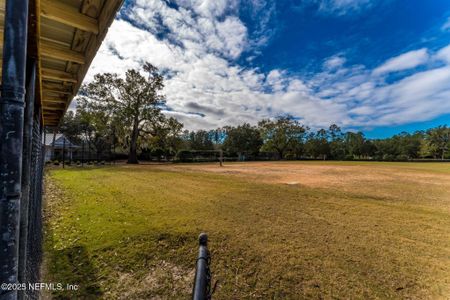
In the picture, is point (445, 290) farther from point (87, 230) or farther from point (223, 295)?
point (87, 230)

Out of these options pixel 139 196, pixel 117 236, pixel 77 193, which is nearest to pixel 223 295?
pixel 117 236

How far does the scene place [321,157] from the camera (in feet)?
198

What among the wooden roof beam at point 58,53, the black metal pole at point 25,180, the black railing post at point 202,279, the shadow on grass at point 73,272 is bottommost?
the shadow on grass at point 73,272

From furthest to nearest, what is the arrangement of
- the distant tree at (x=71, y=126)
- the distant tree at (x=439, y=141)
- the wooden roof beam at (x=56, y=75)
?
1. the distant tree at (x=439, y=141)
2. the distant tree at (x=71, y=126)
3. the wooden roof beam at (x=56, y=75)

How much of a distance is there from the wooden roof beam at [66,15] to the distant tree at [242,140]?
51463 mm

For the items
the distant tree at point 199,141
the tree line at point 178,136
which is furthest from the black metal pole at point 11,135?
the distant tree at point 199,141

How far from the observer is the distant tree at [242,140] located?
54688 millimetres

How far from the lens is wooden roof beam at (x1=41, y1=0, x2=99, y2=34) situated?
4.88 feet

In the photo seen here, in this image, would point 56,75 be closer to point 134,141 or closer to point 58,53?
point 58,53

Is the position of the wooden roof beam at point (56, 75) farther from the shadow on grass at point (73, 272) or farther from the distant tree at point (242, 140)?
the distant tree at point (242, 140)

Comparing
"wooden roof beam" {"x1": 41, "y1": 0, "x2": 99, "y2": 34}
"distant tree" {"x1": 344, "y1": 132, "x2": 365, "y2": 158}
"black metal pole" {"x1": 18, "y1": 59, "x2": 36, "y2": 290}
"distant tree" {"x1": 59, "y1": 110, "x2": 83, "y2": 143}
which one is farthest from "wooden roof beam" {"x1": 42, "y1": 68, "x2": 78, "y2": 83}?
"distant tree" {"x1": 344, "y1": 132, "x2": 365, "y2": 158}

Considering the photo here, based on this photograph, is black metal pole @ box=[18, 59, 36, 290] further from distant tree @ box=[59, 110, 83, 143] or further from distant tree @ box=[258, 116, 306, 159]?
distant tree @ box=[258, 116, 306, 159]

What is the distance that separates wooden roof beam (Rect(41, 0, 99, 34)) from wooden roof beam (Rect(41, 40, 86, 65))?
0.57 m

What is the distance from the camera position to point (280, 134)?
175 feet
